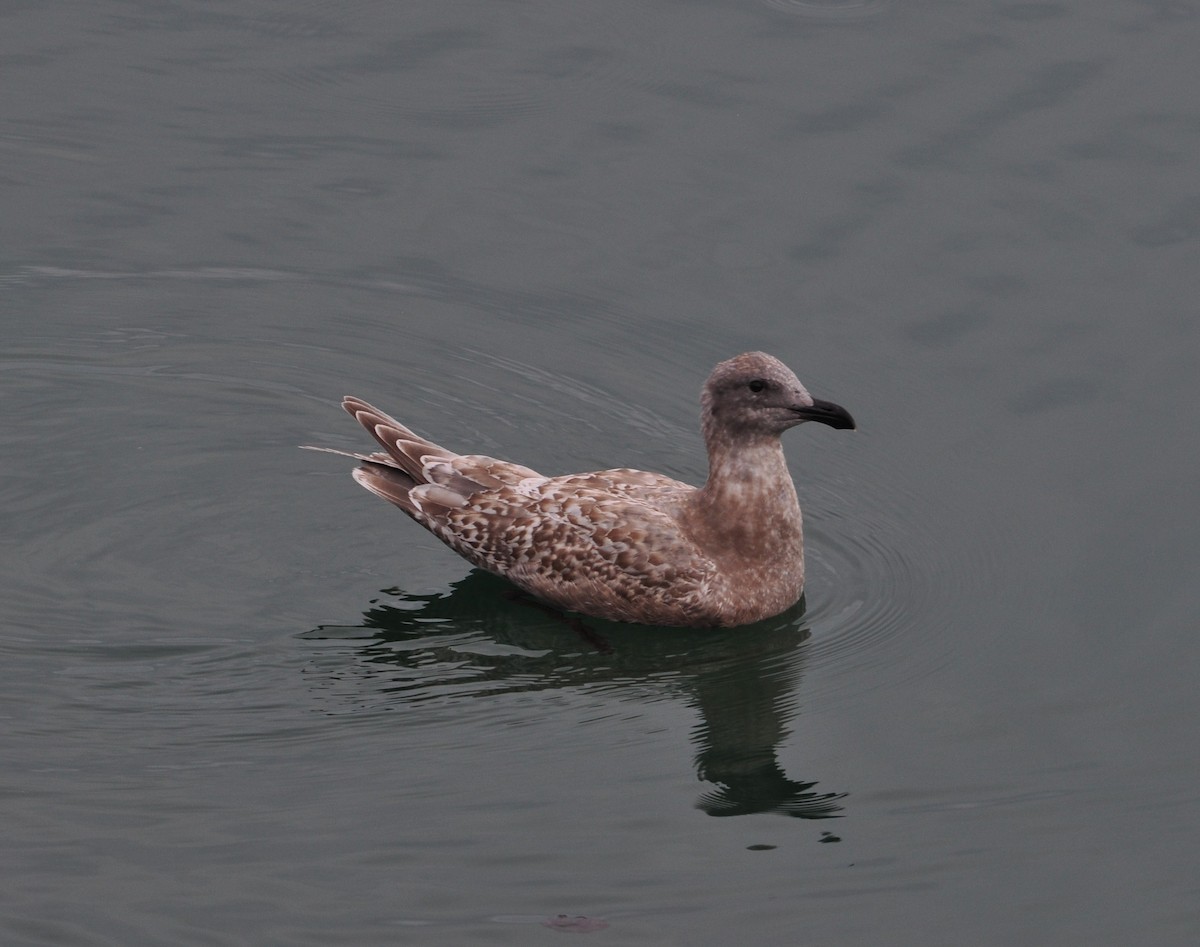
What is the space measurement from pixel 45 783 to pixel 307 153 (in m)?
6.34

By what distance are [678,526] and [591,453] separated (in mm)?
1418

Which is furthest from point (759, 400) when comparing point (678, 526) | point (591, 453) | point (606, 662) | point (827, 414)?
point (591, 453)

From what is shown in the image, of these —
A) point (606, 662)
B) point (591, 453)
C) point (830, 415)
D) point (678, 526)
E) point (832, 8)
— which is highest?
point (832, 8)

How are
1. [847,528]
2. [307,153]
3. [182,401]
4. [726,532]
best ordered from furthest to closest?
[307,153] < [182,401] < [847,528] < [726,532]

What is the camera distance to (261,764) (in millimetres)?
9164

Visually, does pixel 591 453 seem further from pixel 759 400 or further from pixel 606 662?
pixel 606 662

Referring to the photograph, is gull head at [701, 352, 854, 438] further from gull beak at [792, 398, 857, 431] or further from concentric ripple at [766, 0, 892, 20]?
concentric ripple at [766, 0, 892, 20]

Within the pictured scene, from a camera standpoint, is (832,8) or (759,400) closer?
(759,400)

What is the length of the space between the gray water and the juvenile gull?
8.3 inches

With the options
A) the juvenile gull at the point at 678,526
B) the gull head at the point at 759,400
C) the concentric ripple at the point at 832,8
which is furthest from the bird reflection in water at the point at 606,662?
the concentric ripple at the point at 832,8

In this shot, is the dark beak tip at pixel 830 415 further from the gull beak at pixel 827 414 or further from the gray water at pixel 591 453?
the gray water at pixel 591 453

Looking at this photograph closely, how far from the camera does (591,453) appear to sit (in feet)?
39.3

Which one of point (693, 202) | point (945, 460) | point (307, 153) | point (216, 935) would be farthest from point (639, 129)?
point (216, 935)

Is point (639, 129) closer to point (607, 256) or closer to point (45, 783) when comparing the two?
point (607, 256)
